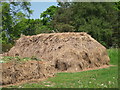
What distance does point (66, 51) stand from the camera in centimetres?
1323

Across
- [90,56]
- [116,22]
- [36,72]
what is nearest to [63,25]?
[116,22]

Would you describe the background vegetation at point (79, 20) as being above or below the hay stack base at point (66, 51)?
above

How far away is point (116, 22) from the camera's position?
34.1 metres

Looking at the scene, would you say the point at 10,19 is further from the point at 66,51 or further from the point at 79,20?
the point at 66,51

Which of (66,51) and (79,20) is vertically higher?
(79,20)

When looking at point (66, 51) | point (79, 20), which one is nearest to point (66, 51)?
point (66, 51)

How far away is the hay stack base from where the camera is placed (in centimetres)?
1288

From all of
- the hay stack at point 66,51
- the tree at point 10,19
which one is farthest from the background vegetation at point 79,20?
the hay stack at point 66,51

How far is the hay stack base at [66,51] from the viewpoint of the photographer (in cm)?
1288

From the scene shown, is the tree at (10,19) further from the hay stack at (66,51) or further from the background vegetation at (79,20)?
the hay stack at (66,51)

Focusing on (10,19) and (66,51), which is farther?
(10,19)

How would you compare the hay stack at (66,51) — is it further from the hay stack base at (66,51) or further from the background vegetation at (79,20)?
the background vegetation at (79,20)

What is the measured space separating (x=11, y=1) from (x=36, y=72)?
97.5 feet

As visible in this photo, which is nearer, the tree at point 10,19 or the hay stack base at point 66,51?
the hay stack base at point 66,51
